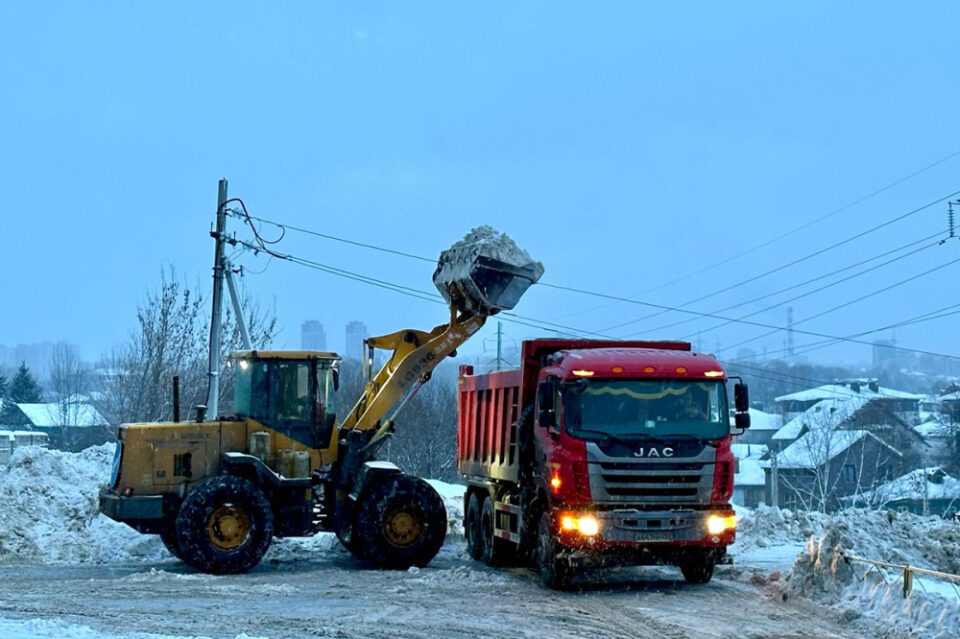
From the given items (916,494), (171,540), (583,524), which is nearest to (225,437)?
(171,540)

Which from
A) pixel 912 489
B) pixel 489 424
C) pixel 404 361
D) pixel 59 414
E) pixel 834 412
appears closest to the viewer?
pixel 489 424

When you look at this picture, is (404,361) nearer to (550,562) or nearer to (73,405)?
(550,562)

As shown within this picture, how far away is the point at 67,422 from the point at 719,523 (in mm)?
59536

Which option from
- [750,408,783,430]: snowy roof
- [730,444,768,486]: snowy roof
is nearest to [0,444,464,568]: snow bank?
[730,444,768,486]: snowy roof

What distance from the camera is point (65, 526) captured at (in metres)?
20.2

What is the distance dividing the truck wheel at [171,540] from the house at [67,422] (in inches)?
1621

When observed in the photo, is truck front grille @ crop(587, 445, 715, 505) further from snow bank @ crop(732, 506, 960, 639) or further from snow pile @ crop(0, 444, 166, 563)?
snow pile @ crop(0, 444, 166, 563)

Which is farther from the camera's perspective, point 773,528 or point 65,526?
point 65,526

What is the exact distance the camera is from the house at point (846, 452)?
54.2 metres

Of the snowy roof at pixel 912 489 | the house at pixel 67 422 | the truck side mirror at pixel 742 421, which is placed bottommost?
the snowy roof at pixel 912 489

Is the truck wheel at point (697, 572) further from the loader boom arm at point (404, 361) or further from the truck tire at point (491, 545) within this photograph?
the loader boom arm at point (404, 361)

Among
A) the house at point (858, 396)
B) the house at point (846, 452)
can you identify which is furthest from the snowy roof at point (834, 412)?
the house at point (858, 396)

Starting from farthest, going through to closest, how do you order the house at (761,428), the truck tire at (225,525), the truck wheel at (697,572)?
the house at (761,428) → the truck tire at (225,525) → the truck wheel at (697,572)

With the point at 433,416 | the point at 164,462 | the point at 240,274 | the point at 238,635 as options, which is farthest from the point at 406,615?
the point at 433,416
